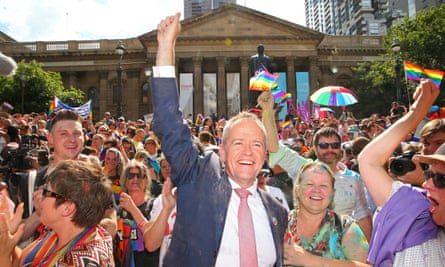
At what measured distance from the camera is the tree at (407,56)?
37.7 metres

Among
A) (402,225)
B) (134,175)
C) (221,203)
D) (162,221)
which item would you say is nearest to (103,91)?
(134,175)

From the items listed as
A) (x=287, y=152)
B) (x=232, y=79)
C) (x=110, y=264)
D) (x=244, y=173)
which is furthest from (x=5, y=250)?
(x=232, y=79)

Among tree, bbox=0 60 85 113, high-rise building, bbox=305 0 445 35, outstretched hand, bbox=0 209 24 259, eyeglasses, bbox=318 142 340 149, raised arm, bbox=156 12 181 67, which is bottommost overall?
outstretched hand, bbox=0 209 24 259

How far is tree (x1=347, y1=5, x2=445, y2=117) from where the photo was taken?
3766cm

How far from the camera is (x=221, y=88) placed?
4603 cm

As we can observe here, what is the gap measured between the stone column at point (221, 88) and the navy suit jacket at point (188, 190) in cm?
4302

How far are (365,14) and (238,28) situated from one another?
7994 cm

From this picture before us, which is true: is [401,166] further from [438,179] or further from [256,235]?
[256,235]

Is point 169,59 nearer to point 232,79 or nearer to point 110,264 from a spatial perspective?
point 110,264

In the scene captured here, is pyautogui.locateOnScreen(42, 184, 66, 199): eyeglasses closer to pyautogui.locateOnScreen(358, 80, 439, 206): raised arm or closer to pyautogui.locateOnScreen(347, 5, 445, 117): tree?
pyautogui.locateOnScreen(358, 80, 439, 206): raised arm

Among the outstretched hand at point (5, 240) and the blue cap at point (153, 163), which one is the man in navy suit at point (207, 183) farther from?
the blue cap at point (153, 163)

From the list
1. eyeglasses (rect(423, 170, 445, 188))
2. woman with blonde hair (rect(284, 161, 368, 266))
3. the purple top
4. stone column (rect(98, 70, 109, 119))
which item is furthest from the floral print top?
stone column (rect(98, 70, 109, 119))

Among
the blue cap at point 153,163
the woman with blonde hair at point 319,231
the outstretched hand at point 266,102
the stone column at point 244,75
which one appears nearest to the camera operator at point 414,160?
the woman with blonde hair at point 319,231

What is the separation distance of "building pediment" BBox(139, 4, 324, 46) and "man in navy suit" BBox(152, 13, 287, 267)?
145 feet
